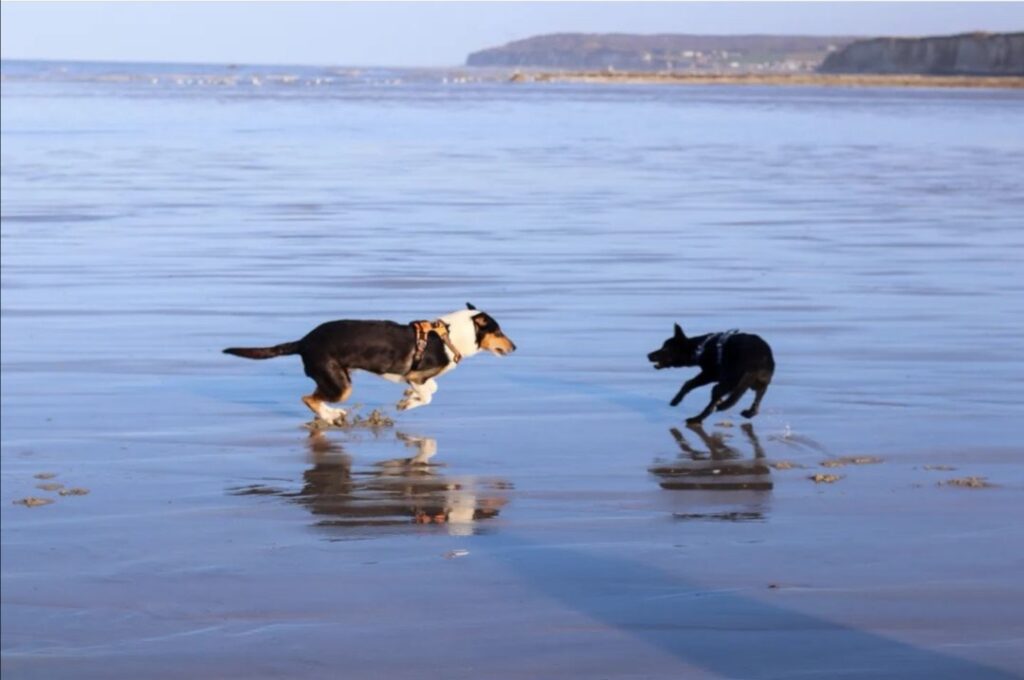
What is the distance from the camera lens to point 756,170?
3062 centimetres

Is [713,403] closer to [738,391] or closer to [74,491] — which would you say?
[738,391]

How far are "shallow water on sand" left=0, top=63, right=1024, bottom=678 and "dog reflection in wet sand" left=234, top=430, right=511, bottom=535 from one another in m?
0.03

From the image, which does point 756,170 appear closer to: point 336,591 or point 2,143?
point 2,143

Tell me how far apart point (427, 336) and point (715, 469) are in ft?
7.40

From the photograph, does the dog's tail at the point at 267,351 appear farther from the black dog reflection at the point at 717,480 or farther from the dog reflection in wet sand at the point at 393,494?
the black dog reflection at the point at 717,480

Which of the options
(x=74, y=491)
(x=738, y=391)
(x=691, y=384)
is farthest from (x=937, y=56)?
(x=74, y=491)

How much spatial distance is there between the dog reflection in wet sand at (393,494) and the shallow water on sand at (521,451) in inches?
1.0

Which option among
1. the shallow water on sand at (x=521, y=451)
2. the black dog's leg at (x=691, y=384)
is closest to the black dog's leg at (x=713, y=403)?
the shallow water on sand at (x=521, y=451)

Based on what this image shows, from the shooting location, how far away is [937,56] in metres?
159

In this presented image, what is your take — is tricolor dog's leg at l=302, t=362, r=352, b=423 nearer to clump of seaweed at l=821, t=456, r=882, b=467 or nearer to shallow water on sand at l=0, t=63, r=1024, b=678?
shallow water on sand at l=0, t=63, r=1024, b=678

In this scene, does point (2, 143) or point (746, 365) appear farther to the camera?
point (2, 143)

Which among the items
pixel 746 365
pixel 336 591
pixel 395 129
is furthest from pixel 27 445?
pixel 395 129

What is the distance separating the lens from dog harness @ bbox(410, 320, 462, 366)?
10289 millimetres

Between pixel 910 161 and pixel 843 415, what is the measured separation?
24231 millimetres
